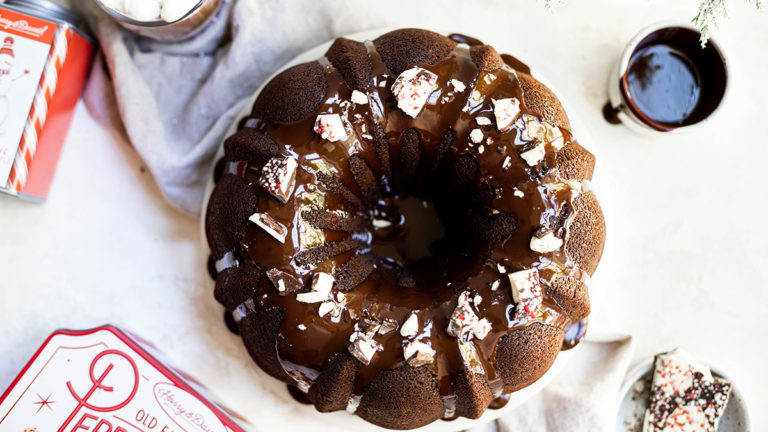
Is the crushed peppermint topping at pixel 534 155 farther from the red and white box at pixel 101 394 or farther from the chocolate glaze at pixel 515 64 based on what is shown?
the red and white box at pixel 101 394

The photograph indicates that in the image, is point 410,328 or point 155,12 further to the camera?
point 155,12

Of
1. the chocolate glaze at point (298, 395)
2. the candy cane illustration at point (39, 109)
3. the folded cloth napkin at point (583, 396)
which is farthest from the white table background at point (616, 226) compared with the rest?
the chocolate glaze at point (298, 395)

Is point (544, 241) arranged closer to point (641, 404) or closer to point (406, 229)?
point (406, 229)

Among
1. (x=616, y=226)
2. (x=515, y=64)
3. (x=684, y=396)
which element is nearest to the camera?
(x=515, y=64)

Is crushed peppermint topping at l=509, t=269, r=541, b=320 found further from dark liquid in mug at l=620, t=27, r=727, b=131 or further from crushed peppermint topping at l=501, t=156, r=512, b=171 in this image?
dark liquid in mug at l=620, t=27, r=727, b=131

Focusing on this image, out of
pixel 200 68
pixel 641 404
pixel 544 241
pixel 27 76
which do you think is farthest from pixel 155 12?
pixel 641 404
